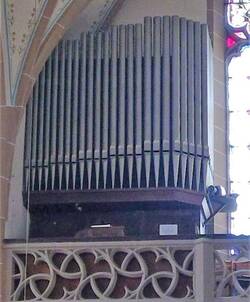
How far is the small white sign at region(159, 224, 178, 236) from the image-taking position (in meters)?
12.8

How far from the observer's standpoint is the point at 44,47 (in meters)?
13.1

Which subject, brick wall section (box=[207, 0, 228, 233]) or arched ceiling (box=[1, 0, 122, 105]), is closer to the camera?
arched ceiling (box=[1, 0, 122, 105])

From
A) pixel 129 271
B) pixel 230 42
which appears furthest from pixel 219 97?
pixel 129 271

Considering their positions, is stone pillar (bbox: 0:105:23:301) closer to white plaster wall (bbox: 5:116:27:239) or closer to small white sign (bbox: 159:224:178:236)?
white plaster wall (bbox: 5:116:27:239)

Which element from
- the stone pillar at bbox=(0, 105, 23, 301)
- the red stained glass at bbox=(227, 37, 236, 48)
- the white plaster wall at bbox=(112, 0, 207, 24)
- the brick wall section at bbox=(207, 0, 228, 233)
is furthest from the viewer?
the red stained glass at bbox=(227, 37, 236, 48)

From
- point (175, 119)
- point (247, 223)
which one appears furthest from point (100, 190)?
point (247, 223)

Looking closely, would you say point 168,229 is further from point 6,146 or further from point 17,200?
point 6,146

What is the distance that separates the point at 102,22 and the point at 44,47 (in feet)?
5.63

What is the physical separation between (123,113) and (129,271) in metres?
1.96

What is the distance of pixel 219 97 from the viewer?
49.1 feet

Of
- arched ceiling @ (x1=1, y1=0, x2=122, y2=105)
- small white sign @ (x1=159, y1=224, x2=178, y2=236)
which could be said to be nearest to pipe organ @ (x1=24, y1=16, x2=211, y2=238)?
small white sign @ (x1=159, y1=224, x2=178, y2=236)

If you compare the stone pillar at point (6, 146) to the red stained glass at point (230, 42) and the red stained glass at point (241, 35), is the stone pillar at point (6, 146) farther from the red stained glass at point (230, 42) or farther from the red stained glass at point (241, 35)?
the red stained glass at point (241, 35)

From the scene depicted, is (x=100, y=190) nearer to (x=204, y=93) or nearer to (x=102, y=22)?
(x=204, y=93)

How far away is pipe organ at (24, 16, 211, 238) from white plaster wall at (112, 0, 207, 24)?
1160 mm
